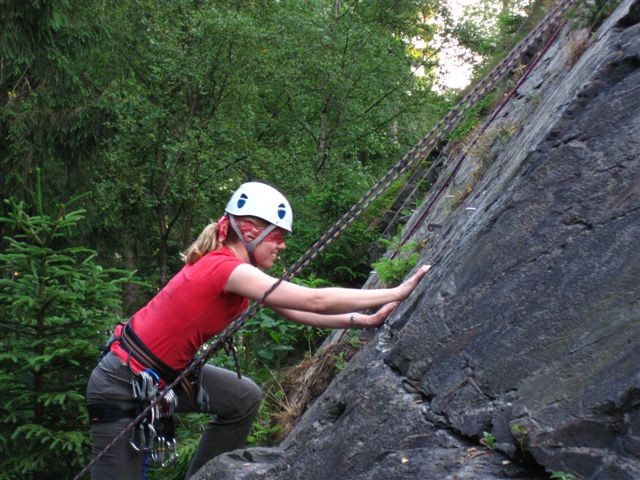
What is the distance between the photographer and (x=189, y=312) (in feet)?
13.5

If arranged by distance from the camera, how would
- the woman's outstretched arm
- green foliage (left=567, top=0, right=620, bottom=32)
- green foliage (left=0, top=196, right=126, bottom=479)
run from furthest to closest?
green foliage (left=0, top=196, right=126, bottom=479) → green foliage (left=567, top=0, right=620, bottom=32) → the woman's outstretched arm

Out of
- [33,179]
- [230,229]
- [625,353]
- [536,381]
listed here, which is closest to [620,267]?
[625,353]

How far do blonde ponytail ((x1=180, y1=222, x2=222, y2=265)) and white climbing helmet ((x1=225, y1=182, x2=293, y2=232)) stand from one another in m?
0.15

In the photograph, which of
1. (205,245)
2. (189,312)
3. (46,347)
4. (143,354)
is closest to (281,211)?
(205,245)

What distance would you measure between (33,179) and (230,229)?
29.2 feet

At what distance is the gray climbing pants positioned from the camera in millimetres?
4352

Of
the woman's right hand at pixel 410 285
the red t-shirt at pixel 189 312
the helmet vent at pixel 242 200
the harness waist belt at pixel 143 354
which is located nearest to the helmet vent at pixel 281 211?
the helmet vent at pixel 242 200

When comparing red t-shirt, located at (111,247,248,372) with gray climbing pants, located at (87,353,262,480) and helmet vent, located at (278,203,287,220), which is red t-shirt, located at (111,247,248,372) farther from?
helmet vent, located at (278,203,287,220)

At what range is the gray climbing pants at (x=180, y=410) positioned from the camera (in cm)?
435

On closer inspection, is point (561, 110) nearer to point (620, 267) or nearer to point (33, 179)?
point (620, 267)

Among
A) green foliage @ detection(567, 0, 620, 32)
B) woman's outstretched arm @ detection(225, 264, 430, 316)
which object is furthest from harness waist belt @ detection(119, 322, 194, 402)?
green foliage @ detection(567, 0, 620, 32)

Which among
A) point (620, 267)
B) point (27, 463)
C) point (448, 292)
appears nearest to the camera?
point (620, 267)

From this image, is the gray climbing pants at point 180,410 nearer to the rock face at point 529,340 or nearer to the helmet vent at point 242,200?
the rock face at point 529,340

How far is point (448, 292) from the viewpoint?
12.5 feet
